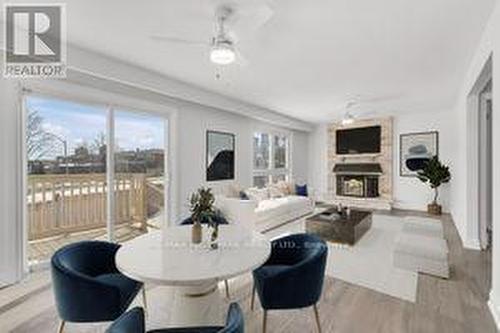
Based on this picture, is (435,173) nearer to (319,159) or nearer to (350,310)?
(319,159)

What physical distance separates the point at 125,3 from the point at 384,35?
100 inches

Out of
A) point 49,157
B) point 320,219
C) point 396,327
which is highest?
point 49,157

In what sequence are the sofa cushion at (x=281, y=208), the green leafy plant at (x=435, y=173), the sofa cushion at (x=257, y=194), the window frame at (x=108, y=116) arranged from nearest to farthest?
the window frame at (x=108, y=116) < the sofa cushion at (x=281, y=208) < the sofa cushion at (x=257, y=194) < the green leafy plant at (x=435, y=173)

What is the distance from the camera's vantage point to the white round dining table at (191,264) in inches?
62.1

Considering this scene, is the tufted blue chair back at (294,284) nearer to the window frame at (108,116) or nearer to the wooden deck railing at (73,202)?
the window frame at (108,116)

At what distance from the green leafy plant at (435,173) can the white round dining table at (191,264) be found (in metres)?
6.06

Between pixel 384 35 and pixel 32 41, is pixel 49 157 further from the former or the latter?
pixel 384 35

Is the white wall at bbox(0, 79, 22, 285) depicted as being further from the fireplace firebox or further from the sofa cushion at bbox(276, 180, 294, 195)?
the fireplace firebox

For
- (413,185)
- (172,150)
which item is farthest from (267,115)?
(413,185)

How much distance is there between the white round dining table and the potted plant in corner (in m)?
6.07

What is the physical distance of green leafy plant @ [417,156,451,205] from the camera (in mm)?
6516

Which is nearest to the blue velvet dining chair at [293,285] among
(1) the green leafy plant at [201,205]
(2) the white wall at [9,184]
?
(1) the green leafy plant at [201,205]

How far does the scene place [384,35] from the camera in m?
2.87

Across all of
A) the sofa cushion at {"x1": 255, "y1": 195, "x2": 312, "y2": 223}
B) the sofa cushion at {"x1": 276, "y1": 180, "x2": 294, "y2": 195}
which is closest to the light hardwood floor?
the sofa cushion at {"x1": 255, "y1": 195, "x2": 312, "y2": 223}
